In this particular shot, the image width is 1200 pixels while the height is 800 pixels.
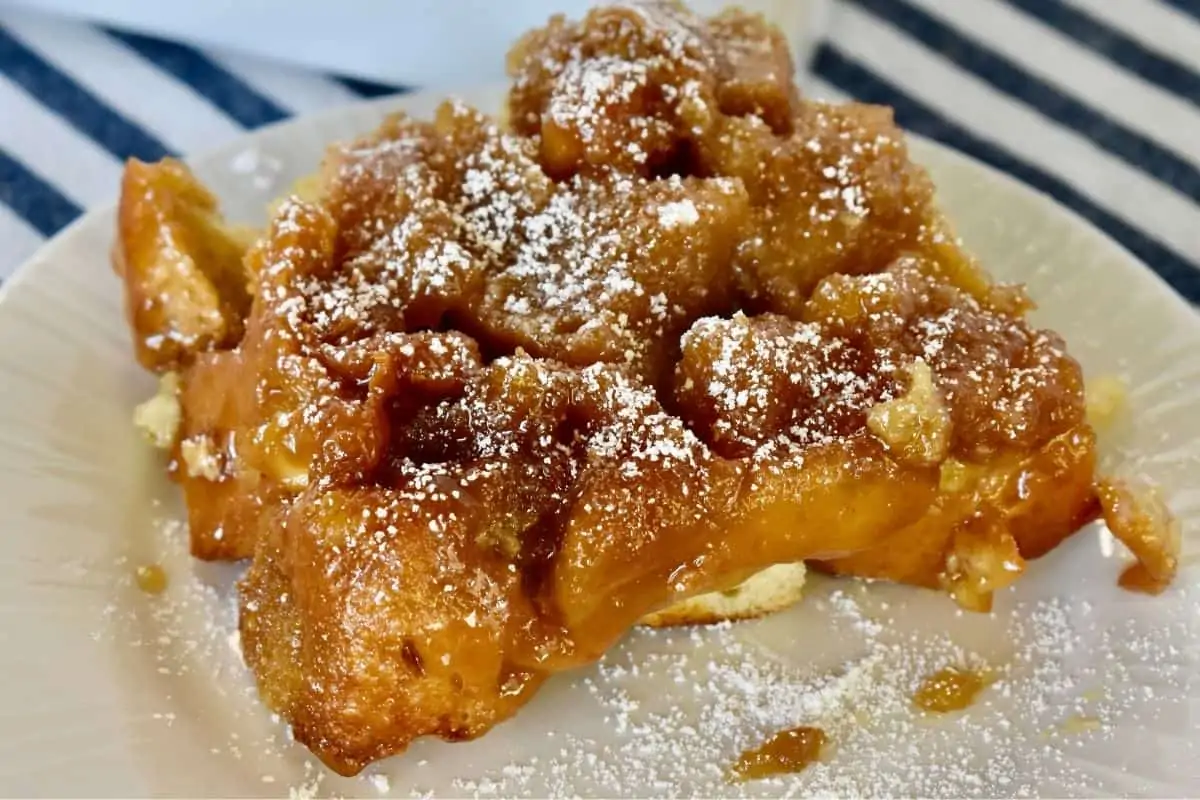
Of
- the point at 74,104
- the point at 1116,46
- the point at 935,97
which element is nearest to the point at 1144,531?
the point at 935,97

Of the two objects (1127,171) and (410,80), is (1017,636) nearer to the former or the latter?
(1127,171)

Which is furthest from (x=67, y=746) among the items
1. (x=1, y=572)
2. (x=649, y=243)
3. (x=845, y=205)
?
(x=845, y=205)

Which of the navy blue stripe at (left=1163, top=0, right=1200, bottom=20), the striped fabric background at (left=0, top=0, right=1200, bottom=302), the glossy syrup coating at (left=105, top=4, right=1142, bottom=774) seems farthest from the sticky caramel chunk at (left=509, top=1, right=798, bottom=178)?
the navy blue stripe at (left=1163, top=0, right=1200, bottom=20)

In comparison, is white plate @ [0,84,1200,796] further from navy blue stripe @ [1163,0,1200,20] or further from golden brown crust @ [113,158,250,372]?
navy blue stripe @ [1163,0,1200,20]

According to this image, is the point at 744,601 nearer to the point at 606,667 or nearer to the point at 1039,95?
the point at 606,667

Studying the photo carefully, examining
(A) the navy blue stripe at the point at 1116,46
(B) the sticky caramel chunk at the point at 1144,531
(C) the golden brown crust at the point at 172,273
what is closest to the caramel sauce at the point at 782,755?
(B) the sticky caramel chunk at the point at 1144,531

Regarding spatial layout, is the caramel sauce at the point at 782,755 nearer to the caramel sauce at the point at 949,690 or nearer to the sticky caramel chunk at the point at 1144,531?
the caramel sauce at the point at 949,690
